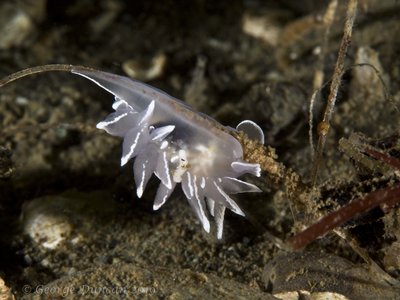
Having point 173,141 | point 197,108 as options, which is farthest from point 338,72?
point 197,108

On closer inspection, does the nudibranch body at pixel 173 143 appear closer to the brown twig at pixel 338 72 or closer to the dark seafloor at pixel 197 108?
the brown twig at pixel 338 72

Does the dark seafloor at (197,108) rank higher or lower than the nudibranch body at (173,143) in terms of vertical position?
lower

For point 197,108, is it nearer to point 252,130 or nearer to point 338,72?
point 252,130

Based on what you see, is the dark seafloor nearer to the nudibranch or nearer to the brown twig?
the brown twig

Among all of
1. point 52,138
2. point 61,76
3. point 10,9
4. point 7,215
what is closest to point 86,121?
point 52,138

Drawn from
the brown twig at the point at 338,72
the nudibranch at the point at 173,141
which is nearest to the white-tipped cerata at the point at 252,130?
the nudibranch at the point at 173,141

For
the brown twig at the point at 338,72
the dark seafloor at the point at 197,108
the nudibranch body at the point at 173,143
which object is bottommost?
the dark seafloor at the point at 197,108

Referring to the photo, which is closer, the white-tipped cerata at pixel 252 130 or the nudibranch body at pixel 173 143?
the nudibranch body at pixel 173 143

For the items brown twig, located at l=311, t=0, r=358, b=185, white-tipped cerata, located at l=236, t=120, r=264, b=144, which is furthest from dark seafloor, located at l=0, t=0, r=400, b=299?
white-tipped cerata, located at l=236, t=120, r=264, b=144
